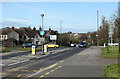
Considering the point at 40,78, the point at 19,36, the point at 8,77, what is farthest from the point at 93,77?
the point at 19,36

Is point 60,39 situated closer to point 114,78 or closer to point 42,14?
point 42,14

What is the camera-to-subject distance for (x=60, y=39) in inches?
2753

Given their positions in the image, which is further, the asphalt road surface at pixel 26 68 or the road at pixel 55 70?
the asphalt road surface at pixel 26 68

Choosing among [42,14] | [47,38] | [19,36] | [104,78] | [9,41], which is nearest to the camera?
[104,78]

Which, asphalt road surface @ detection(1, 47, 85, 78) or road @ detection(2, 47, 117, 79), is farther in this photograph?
asphalt road surface @ detection(1, 47, 85, 78)

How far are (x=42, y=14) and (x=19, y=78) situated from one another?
2045 cm

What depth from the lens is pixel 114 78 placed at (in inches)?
333

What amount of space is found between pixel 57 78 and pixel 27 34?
279ft

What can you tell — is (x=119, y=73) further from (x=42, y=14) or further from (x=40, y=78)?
(x=42, y=14)

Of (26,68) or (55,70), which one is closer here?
(55,70)

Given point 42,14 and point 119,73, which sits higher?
point 42,14

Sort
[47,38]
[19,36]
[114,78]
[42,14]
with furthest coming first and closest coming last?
1. [47,38]
2. [19,36]
3. [42,14]
4. [114,78]

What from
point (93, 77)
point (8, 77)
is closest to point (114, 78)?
point (93, 77)

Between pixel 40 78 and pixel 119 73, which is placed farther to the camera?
pixel 40 78
